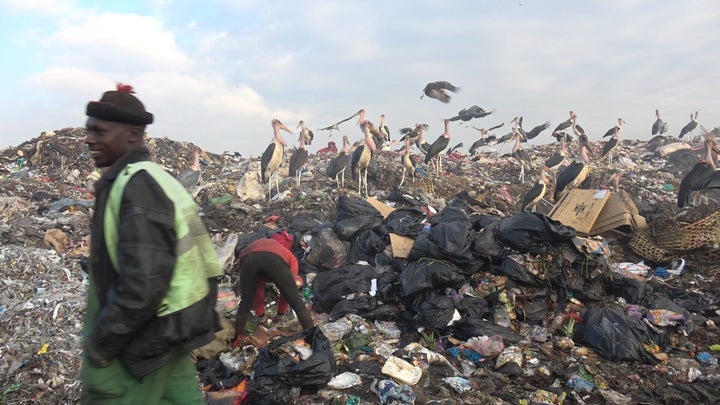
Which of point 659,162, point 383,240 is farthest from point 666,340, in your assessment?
point 659,162

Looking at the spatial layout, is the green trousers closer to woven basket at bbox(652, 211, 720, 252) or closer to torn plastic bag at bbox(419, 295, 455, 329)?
torn plastic bag at bbox(419, 295, 455, 329)

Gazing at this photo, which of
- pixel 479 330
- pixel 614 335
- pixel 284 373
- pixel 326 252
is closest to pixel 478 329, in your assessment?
pixel 479 330

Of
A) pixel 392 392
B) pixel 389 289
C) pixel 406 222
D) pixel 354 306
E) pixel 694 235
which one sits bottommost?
pixel 392 392

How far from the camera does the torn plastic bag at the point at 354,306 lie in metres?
4.64

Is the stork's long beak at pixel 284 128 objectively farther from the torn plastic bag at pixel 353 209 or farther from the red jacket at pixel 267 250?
the red jacket at pixel 267 250

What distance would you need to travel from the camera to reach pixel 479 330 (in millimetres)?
4145

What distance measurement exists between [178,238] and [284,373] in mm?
1965

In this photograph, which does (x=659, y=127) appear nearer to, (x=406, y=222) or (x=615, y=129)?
(x=615, y=129)

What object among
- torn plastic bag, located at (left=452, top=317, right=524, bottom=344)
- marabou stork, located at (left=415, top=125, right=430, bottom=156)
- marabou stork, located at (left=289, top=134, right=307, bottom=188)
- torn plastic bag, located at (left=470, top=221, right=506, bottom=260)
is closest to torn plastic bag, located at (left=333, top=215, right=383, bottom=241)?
torn plastic bag, located at (left=470, top=221, right=506, bottom=260)

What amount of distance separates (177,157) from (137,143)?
1691 centimetres

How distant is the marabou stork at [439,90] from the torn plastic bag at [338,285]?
10890 millimetres

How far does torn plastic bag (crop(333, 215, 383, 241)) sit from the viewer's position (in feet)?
20.4

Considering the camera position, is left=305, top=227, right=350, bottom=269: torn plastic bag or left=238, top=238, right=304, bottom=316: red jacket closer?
left=238, top=238, right=304, bottom=316: red jacket

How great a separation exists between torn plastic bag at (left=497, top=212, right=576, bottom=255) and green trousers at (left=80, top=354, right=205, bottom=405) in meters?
3.88
